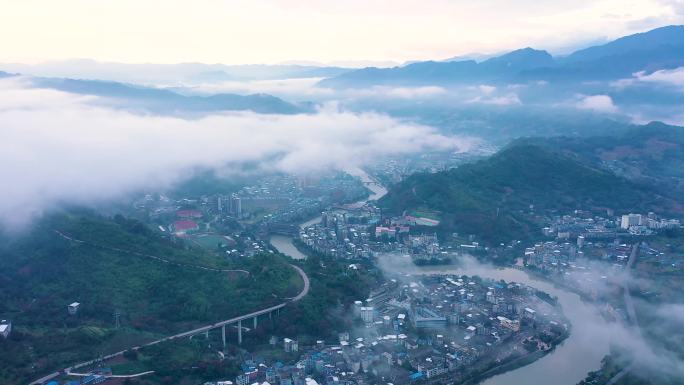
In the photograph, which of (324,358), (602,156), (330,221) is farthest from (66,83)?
(324,358)

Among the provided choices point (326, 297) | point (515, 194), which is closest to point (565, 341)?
point (326, 297)

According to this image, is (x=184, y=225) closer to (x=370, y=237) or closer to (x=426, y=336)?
(x=370, y=237)

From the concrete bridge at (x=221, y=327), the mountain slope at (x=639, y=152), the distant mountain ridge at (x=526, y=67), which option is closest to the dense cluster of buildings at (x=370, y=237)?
the concrete bridge at (x=221, y=327)

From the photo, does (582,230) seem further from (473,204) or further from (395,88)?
(395,88)

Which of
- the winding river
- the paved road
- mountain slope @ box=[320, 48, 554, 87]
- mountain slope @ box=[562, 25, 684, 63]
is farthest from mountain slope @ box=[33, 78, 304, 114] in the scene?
mountain slope @ box=[562, 25, 684, 63]

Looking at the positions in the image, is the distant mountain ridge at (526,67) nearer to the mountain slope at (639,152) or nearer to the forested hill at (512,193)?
the mountain slope at (639,152)

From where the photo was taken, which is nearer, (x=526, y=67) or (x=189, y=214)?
(x=189, y=214)
